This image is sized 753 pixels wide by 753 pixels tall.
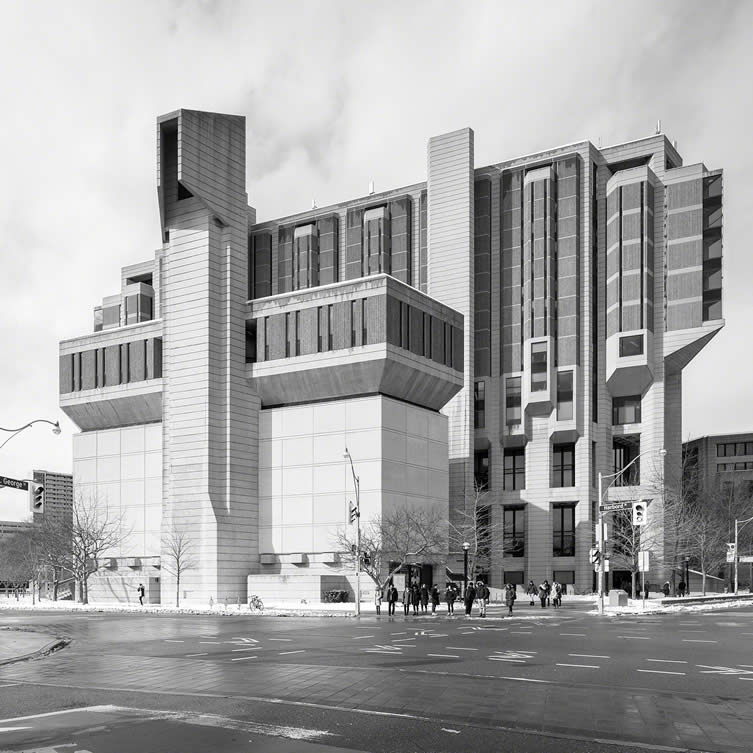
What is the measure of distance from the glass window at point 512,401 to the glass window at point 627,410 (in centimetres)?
1085

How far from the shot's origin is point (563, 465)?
98188 mm

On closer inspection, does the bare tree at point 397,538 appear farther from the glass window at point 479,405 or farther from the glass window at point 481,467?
the glass window at point 481,467

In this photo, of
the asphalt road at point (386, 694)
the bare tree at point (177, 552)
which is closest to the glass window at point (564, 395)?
the bare tree at point (177, 552)

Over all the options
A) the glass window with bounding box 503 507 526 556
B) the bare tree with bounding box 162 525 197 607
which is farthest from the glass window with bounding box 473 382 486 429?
the bare tree with bounding box 162 525 197 607

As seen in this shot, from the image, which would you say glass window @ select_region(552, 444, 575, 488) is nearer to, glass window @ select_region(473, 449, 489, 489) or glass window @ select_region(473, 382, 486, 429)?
glass window @ select_region(473, 449, 489, 489)

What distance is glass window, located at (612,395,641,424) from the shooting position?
9750 cm

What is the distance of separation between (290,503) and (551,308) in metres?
36.1

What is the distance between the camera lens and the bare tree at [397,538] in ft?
227

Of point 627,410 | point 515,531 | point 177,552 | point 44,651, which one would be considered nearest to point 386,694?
point 44,651

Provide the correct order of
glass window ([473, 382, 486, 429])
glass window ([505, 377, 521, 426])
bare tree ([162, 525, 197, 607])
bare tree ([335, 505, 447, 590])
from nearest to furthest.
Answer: bare tree ([335, 505, 447, 590]), bare tree ([162, 525, 197, 607]), glass window ([505, 377, 521, 426]), glass window ([473, 382, 486, 429])

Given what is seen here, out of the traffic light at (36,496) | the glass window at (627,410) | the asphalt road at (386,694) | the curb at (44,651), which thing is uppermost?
the glass window at (627,410)

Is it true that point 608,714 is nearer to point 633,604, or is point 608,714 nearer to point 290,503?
point 633,604

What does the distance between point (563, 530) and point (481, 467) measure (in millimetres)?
11492

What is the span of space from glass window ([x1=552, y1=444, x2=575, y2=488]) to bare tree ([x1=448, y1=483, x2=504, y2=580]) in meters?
7.78
